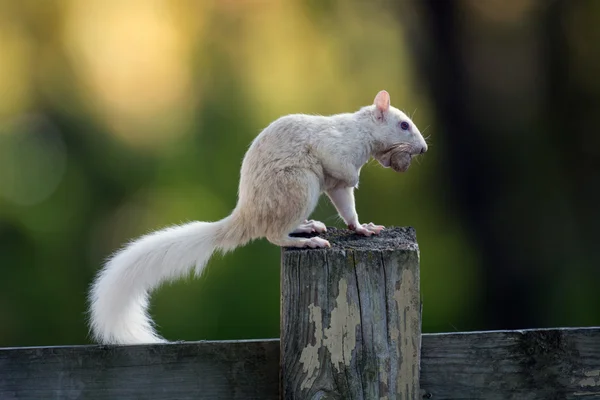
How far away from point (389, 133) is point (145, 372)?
47.2 inches

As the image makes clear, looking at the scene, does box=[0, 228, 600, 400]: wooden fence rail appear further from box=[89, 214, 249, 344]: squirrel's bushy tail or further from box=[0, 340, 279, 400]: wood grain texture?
box=[89, 214, 249, 344]: squirrel's bushy tail

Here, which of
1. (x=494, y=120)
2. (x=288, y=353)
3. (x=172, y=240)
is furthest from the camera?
(x=494, y=120)

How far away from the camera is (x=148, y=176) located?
7219 millimetres

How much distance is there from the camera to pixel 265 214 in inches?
85.8

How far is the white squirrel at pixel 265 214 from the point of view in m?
1.93

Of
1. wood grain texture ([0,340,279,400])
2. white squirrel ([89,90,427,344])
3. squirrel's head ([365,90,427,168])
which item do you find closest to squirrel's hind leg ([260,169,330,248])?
white squirrel ([89,90,427,344])

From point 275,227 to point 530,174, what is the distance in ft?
15.8

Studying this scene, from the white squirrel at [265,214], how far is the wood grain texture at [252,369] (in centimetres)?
22

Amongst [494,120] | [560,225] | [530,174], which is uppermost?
[494,120]

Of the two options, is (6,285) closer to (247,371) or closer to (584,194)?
(584,194)

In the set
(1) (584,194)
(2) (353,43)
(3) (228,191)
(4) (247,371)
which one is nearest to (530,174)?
(1) (584,194)

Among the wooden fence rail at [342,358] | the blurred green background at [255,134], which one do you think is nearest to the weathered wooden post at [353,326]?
the wooden fence rail at [342,358]

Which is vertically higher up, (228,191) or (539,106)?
(539,106)

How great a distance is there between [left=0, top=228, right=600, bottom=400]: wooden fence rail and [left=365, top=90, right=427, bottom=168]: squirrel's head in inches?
28.4
